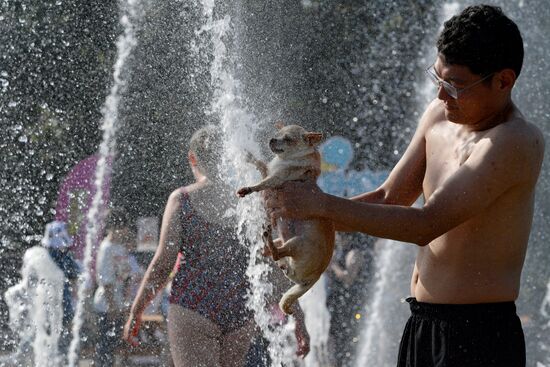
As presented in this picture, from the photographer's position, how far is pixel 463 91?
7.61 ft

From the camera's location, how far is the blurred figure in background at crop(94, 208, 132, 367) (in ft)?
22.3

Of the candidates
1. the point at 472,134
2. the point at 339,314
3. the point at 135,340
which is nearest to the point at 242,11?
the point at 339,314

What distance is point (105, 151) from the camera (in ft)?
33.5

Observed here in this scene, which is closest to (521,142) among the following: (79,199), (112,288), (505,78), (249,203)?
(505,78)

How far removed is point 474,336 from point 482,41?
755 mm

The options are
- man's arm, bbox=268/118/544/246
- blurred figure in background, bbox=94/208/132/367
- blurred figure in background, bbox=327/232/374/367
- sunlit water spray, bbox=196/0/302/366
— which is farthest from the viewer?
blurred figure in background, bbox=327/232/374/367

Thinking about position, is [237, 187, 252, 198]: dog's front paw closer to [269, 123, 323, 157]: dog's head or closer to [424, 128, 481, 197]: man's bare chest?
[269, 123, 323, 157]: dog's head

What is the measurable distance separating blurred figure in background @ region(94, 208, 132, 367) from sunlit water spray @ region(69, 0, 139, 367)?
0.74 feet

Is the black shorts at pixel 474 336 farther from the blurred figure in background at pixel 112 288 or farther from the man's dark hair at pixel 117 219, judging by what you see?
the man's dark hair at pixel 117 219

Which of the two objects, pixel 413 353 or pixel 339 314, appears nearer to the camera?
pixel 413 353

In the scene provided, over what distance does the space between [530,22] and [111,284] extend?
4.39 meters

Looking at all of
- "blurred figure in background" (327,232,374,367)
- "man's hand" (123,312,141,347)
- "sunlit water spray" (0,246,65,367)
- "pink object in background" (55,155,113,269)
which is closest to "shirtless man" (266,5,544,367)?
"man's hand" (123,312,141,347)

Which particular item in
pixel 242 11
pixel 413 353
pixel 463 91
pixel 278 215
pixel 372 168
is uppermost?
pixel 242 11

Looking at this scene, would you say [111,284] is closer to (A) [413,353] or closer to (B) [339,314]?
(B) [339,314]
